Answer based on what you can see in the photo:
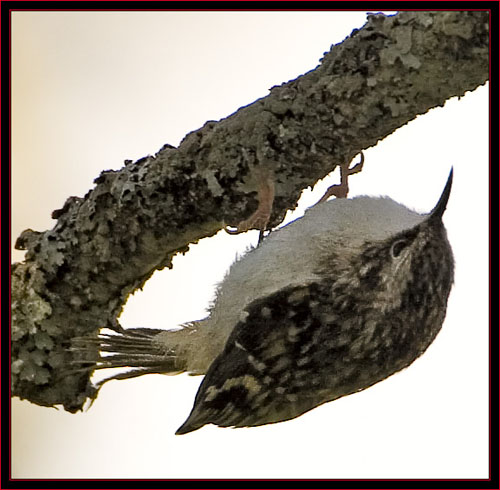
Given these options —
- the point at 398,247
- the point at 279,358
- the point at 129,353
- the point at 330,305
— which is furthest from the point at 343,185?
the point at 129,353

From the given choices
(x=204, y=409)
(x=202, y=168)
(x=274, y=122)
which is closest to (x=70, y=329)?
(x=204, y=409)

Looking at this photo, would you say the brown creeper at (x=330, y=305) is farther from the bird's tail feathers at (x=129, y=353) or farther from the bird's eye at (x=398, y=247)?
the bird's tail feathers at (x=129, y=353)

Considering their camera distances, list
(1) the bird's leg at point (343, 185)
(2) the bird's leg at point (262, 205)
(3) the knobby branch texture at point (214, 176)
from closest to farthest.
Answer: (3) the knobby branch texture at point (214, 176) < (2) the bird's leg at point (262, 205) < (1) the bird's leg at point (343, 185)

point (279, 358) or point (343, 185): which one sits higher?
point (343, 185)

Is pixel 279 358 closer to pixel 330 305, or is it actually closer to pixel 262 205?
pixel 330 305

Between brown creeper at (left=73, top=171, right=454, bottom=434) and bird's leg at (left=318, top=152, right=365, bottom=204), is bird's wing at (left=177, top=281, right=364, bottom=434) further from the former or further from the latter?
bird's leg at (left=318, top=152, right=365, bottom=204)

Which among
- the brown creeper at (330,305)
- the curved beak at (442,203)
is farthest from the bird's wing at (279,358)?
the curved beak at (442,203)

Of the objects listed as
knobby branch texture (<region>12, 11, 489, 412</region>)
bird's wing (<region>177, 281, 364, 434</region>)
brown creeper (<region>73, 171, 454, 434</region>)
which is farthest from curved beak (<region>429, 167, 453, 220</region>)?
bird's wing (<region>177, 281, 364, 434</region>)

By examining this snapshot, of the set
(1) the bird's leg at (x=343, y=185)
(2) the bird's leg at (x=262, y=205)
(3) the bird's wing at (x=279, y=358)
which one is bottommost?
(3) the bird's wing at (x=279, y=358)
